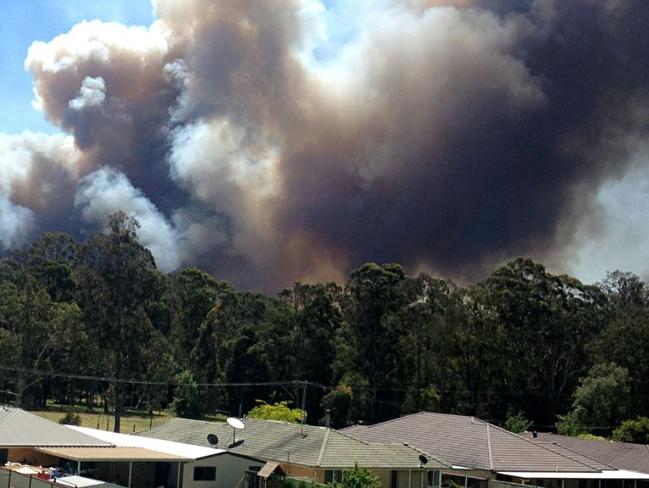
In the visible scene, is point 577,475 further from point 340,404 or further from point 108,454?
point 340,404

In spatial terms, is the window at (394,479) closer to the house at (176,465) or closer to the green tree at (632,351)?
the house at (176,465)

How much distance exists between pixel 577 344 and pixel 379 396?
21483 mm

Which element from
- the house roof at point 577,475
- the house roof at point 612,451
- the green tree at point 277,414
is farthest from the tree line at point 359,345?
the house roof at point 577,475

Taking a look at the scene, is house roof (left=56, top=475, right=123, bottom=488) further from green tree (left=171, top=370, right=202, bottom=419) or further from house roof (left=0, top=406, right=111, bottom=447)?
green tree (left=171, top=370, right=202, bottom=419)

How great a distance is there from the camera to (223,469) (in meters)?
42.2

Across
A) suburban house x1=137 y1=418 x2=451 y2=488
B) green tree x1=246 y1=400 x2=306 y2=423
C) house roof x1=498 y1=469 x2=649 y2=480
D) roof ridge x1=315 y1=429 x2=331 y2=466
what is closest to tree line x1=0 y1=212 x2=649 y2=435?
green tree x1=246 y1=400 x2=306 y2=423

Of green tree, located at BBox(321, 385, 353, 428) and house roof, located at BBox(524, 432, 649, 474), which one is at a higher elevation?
green tree, located at BBox(321, 385, 353, 428)

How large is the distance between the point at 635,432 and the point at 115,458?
4166 cm

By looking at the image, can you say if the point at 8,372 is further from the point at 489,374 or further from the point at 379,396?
the point at 489,374

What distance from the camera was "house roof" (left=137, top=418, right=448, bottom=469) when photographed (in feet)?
130

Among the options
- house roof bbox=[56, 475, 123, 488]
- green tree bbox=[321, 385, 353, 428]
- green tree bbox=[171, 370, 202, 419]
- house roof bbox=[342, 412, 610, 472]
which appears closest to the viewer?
house roof bbox=[56, 475, 123, 488]

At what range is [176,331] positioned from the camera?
4200 inches

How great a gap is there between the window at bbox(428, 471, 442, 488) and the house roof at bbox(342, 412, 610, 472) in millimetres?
2742

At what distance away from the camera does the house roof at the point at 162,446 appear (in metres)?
41.8
